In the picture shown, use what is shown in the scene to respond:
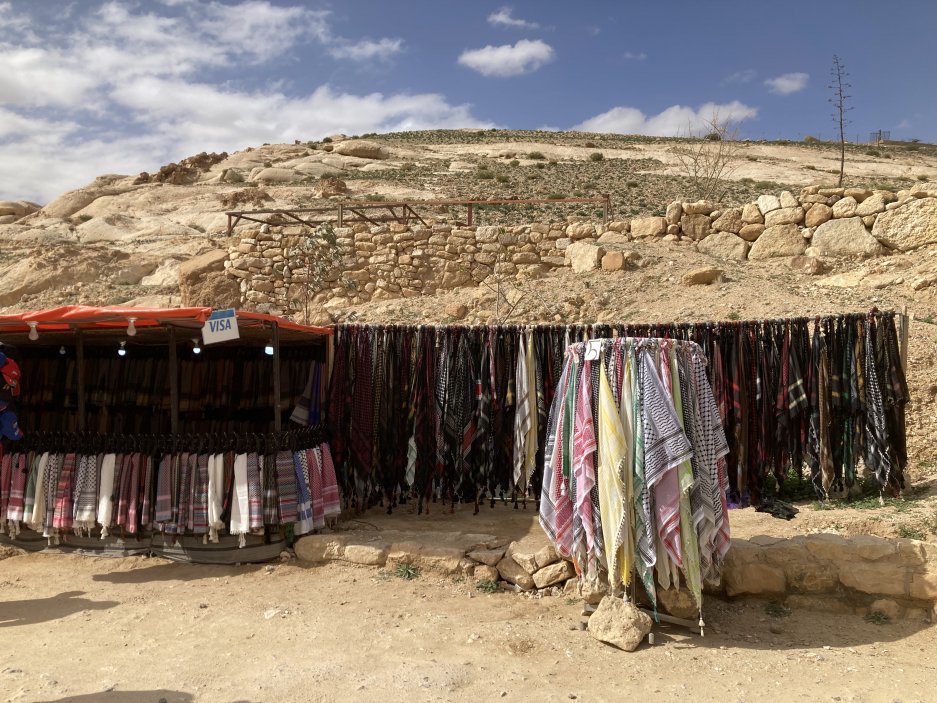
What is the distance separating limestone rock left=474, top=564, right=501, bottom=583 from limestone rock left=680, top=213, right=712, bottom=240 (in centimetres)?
964

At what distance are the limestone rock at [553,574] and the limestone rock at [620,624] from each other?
623 mm

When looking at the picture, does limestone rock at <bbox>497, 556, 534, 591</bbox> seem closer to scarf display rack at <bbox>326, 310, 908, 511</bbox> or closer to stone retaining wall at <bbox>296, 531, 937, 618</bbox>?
stone retaining wall at <bbox>296, 531, 937, 618</bbox>

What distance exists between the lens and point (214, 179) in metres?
32.3

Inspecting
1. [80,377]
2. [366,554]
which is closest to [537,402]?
[366,554]

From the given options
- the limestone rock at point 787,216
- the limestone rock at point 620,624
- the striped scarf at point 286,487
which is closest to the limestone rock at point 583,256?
the limestone rock at point 787,216

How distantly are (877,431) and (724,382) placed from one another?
1276 mm

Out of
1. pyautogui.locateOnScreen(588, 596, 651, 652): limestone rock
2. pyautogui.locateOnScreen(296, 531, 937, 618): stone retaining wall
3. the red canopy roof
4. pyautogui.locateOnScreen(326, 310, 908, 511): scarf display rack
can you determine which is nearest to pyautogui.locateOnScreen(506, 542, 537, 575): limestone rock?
pyautogui.locateOnScreen(296, 531, 937, 618): stone retaining wall

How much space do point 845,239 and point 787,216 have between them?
105 cm

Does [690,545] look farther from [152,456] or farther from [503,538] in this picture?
[152,456]

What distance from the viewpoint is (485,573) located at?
15.5 feet

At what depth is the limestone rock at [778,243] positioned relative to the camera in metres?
11.7

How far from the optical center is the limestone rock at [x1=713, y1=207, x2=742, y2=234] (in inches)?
485

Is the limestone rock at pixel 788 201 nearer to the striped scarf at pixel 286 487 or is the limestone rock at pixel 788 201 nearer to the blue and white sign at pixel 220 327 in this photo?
the striped scarf at pixel 286 487

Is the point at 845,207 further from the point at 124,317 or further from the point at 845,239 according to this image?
the point at 124,317
